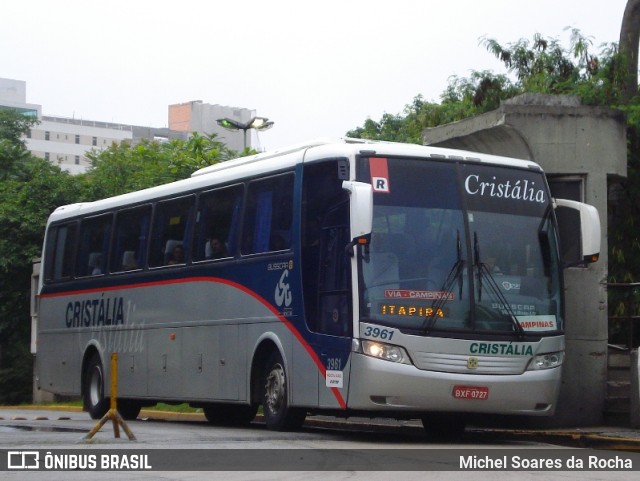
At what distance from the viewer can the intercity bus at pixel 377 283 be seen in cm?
1441

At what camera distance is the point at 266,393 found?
1678 cm

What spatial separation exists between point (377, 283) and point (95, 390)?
380 inches

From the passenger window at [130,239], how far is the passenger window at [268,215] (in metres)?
3.84

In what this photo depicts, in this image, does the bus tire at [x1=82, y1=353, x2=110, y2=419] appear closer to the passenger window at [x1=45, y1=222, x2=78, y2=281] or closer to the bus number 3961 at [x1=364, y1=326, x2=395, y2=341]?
the passenger window at [x1=45, y1=222, x2=78, y2=281]

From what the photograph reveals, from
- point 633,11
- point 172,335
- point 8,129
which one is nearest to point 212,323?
point 172,335

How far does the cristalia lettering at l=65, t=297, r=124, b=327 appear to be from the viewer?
21.7 metres

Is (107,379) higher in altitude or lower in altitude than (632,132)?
lower

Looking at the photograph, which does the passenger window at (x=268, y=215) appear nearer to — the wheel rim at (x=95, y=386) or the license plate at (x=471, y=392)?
the license plate at (x=471, y=392)

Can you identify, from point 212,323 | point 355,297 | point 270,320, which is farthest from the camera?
point 212,323

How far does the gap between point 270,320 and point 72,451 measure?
4497 mm

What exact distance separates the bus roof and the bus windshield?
0.13m

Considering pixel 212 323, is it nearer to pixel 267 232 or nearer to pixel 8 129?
pixel 267 232

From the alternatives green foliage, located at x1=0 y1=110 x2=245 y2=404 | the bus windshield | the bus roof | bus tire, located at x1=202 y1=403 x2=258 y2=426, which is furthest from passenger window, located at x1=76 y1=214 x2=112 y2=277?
green foliage, located at x1=0 y1=110 x2=245 y2=404

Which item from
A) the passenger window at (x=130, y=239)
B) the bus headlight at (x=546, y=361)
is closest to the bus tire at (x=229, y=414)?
the passenger window at (x=130, y=239)
